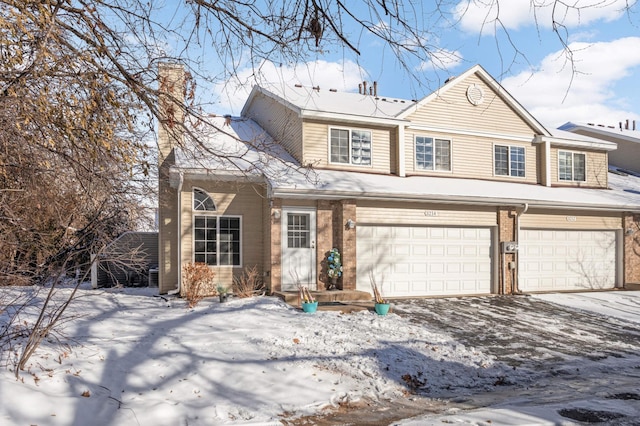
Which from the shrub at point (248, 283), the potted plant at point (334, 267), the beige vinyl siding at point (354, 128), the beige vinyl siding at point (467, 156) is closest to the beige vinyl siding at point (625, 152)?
the beige vinyl siding at point (467, 156)

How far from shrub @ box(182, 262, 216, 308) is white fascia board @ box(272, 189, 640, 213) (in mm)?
2531

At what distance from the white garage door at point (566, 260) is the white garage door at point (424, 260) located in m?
1.57

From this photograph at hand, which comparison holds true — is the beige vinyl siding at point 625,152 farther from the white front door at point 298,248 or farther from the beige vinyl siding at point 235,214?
the beige vinyl siding at point 235,214

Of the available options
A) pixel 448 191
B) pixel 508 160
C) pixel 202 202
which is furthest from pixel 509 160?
pixel 202 202

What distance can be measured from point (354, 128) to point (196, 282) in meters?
6.77

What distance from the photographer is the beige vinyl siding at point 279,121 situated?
14625mm

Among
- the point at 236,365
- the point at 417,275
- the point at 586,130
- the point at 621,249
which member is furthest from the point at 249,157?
the point at 586,130

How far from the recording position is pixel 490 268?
14.8 m

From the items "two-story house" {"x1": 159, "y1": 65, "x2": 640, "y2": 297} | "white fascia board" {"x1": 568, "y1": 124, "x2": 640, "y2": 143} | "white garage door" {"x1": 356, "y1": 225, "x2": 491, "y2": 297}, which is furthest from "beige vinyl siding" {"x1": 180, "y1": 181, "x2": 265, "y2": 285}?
"white fascia board" {"x1": 568, "y1": 124, "x2": 640, "y2": 143}

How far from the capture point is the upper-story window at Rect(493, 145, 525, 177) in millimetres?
16797

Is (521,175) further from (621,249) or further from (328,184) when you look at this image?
(328,184)

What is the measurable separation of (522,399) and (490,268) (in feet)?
29.1

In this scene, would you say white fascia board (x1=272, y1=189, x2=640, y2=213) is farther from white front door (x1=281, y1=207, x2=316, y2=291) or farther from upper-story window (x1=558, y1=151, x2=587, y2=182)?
upper-story window (x1=558, y1=151, x2=587, y2=182)

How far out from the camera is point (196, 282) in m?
11.4
